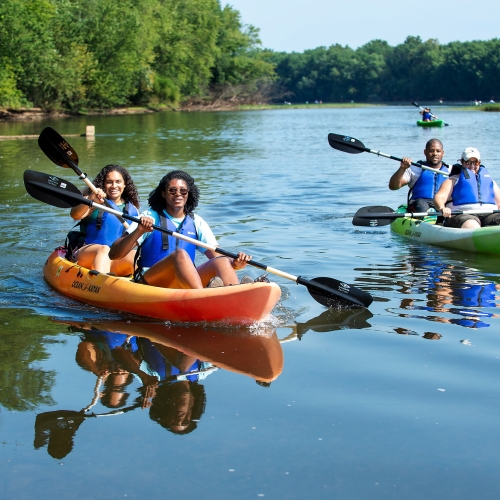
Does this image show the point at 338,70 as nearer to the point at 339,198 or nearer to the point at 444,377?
the point at 339,198

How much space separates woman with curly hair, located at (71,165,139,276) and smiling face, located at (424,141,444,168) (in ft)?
13.2

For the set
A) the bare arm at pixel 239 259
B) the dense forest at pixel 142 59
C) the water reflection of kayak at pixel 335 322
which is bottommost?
the water reflection of kayak at pixel 335 322

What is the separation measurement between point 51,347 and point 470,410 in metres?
2.54

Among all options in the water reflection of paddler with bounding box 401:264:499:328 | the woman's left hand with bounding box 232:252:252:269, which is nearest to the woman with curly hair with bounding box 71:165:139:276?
the woman's left hand with bounding box 232:252:252:269

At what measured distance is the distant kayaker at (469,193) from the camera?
8.32 metres

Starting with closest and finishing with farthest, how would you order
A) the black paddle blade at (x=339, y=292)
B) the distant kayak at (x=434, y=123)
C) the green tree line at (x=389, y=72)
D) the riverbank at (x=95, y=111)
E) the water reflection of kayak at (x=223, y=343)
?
the water reflection of kayak at (x=223, y=343), the black paddle blade at (x=339, y=292), the distant kayak at (x=434, y=123), the riverbank at (x=95, y=111), the green tree line at (x=389, y=72)

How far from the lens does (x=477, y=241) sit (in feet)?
26.0

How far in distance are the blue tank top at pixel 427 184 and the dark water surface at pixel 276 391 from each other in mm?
1096

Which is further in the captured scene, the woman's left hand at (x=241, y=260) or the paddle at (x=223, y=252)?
the paddle at (x=223, y=252)

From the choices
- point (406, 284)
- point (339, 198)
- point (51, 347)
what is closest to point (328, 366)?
point (51, 347)

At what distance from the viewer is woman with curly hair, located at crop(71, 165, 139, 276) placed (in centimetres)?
633

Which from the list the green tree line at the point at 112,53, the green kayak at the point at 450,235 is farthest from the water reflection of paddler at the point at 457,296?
the green tree line at the point at 112,53

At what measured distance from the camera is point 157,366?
4566mm

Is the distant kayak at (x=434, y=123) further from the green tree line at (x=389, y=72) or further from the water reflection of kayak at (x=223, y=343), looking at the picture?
the green tree line at (x=389, y=72)
